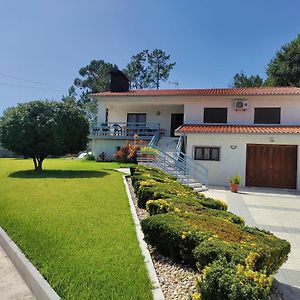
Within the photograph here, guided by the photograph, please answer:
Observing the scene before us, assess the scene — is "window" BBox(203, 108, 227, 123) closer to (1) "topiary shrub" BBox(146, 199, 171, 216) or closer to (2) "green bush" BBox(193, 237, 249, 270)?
(1) "topiary shrub" BBox(146, 199, 171, 216)

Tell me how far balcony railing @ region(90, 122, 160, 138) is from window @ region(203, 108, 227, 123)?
13.3 ft

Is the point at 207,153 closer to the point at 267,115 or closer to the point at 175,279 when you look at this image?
the point at 267,115

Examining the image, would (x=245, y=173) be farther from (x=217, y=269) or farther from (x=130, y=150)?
(x=217, y=269)

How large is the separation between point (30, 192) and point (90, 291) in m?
7.34

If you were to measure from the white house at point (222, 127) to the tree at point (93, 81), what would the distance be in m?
29.2

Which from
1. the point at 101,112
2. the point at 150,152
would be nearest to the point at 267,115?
the point at 150,152

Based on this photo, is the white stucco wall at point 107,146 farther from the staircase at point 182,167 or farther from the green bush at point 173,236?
the green bush at point 173,236

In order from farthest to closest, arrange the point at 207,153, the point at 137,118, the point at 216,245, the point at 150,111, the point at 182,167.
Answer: the point at 137,118, the point at 150,111, the point at 207,153, the point at 182,167, the point at 216,245

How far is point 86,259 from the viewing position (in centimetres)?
474

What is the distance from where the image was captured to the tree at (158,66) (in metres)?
53.0

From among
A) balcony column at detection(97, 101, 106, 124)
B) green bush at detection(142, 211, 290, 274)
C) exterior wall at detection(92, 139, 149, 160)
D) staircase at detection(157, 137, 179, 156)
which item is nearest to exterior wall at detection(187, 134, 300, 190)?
staircase at detection(157, 137, 179, 156)

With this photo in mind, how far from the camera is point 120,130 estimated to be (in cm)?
2470

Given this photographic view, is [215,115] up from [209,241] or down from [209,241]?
up

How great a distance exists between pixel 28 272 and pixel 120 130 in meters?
20.4
